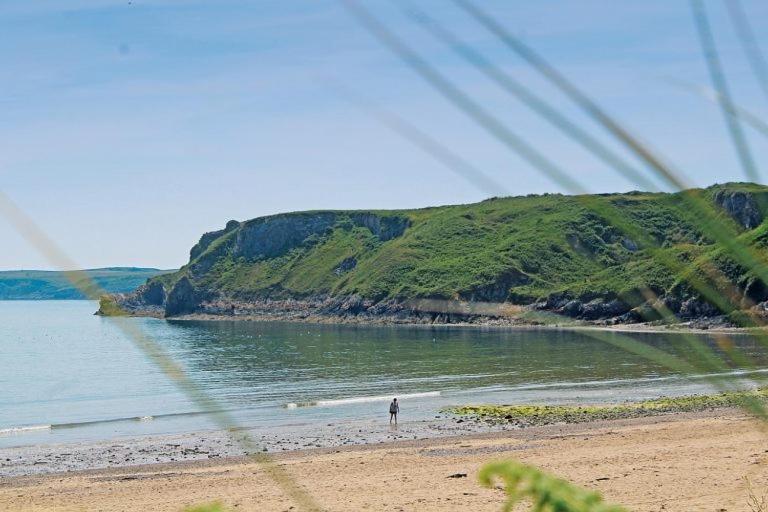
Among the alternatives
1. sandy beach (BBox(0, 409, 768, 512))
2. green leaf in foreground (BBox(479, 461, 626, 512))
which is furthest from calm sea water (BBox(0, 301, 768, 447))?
green leaf in foreground (BBox(479, 461, 626, 512))

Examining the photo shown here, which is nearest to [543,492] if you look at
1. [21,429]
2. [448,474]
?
[448,474]

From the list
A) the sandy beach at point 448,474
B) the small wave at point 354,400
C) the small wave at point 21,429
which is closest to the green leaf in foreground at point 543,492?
the sandy beach at point 448,474

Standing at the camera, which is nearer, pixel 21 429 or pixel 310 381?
pixel 21 429

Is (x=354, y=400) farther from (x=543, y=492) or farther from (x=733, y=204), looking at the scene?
(x=543, y=492)

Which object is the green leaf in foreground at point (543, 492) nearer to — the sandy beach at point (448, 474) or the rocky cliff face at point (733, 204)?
the rocky cliff face at point (733, 204)

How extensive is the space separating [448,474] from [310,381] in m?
42.1

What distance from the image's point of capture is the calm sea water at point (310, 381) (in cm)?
4756

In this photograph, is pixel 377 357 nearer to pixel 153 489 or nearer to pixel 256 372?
pixel 256 372

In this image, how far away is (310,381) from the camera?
6675 centimetres

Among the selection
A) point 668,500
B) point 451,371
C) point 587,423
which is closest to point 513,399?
point 587,423

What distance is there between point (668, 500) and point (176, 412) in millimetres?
37635

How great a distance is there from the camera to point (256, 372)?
249 feet

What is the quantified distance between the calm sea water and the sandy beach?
3.60 m

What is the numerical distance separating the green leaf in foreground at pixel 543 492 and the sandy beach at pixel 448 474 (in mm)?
16023
